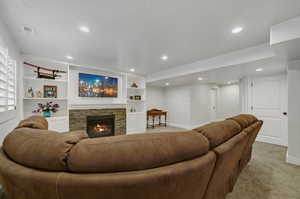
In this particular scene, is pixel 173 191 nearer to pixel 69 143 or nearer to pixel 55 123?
pixel 69 143

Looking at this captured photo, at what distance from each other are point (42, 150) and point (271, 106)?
530 cm

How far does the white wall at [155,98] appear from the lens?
6668 millimetres

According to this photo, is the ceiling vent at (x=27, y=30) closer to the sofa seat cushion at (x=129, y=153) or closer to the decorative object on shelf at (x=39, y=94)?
the decorative object on shelf at (x=39, y=94)

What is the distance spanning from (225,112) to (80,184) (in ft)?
25.7

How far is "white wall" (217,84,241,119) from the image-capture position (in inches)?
258

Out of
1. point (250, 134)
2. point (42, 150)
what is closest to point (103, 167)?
point (42, 150)

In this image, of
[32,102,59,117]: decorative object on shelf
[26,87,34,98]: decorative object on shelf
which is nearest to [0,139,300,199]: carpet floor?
[32,102,59,117]: decorative object on shelf

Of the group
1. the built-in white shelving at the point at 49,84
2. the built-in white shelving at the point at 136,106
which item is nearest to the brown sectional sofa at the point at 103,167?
the built-in white shelving at the point at 49,84

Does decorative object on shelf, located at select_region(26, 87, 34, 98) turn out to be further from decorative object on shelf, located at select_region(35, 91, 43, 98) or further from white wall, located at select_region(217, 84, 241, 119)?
white wall, located at select_region(217, 84, 241, 119)

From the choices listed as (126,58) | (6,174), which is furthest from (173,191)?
(126,58)

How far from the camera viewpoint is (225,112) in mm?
6988

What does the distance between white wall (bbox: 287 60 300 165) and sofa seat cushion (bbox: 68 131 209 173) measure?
3.23 m

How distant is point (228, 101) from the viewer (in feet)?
22.5

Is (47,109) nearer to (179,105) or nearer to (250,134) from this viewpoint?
(250,134)
